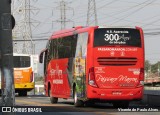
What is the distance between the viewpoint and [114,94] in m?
23.0

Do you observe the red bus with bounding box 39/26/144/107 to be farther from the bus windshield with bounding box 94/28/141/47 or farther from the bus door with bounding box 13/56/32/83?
the bus door with bounding box 13/56/32/83

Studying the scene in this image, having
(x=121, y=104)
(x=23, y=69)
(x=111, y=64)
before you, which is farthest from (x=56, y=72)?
(x=23, y=69)

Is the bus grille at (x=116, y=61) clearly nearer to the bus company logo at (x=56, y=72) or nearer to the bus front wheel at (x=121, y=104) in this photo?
the bus front wheel at (x=121, y=104)

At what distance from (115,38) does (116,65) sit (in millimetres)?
1075

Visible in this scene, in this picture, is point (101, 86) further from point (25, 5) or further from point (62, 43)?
point (25, 5)

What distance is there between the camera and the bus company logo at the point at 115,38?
2305 centimetres

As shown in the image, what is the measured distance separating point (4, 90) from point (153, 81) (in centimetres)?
8497

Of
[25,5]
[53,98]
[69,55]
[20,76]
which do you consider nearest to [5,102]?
[69,55]

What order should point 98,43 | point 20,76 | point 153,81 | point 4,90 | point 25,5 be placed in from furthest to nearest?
1. point 153,81
2. point 25,5
3. point 20,76
4. point 98,43
5. point 4,90

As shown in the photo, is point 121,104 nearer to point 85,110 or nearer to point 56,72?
point 85,110

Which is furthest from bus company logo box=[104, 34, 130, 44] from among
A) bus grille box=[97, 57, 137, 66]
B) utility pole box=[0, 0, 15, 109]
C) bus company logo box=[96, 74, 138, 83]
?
utility pole box=[0, 0, 15, 109]

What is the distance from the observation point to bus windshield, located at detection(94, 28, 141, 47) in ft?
75.4

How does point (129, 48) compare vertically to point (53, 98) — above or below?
above

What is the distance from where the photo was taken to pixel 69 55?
25703 mm
